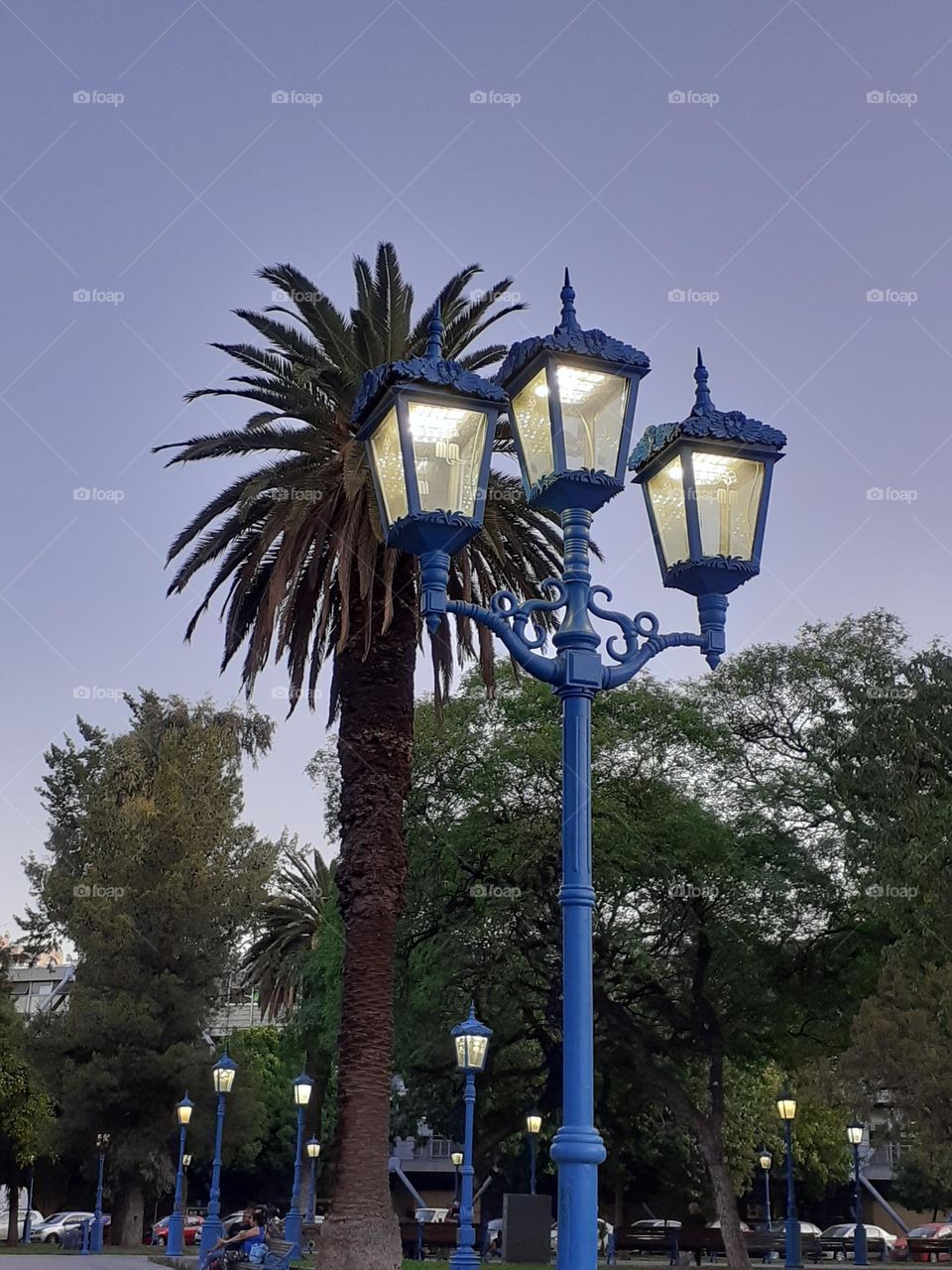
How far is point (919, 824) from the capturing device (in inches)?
906

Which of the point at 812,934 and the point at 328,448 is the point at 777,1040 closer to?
the point at 812,934

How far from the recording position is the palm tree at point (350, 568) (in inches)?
709

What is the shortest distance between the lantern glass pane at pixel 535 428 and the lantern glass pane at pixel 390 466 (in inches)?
27.8

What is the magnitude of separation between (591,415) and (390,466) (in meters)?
1.05

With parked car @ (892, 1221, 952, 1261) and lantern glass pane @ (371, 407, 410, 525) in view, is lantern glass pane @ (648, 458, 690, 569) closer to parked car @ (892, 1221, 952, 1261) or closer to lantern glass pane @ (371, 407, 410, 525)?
lantern glass pane @ (371, 407, 410, 525)

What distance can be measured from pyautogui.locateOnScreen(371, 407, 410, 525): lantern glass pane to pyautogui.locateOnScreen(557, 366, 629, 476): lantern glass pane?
0.83m

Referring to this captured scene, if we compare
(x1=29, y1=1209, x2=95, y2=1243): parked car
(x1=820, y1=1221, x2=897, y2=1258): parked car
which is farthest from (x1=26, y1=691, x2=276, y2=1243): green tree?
(x1=820, y1=1221, x2=897, y2=1258): parked car

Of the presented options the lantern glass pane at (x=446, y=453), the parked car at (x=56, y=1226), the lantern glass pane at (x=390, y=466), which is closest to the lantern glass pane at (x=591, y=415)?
the lantern glass pane at (x=446, y=453)

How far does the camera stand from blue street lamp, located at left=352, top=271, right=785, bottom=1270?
20.8 feet

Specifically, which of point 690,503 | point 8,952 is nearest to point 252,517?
point 690,503

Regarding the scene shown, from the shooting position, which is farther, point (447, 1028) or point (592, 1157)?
point (447, 1028)

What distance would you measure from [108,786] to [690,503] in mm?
38650

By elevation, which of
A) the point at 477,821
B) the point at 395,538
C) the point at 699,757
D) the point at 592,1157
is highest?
the point at 699,757

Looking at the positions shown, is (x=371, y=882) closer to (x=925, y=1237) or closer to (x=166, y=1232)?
(x=925, y=1237)
